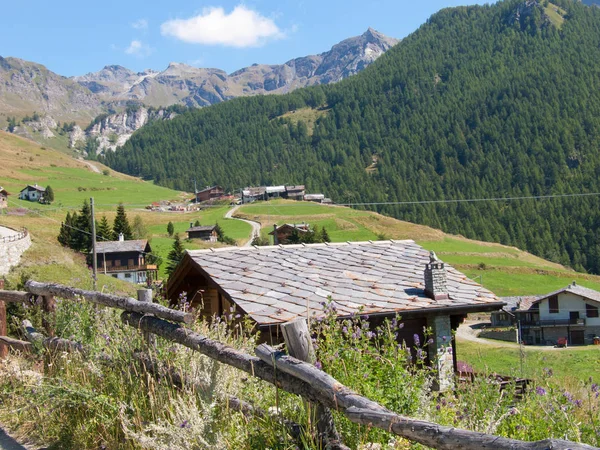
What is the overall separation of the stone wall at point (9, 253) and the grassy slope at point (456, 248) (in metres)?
28.9

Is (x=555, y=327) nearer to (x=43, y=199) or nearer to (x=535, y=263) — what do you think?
(x=535, y=263)

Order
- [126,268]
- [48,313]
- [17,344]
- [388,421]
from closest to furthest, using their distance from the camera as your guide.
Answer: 1. [388,421]
2. [48,313]
3. [17,344]
4. [126,268]

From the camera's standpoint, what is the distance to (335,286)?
13.2m

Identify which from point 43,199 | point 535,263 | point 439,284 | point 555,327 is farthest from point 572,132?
point 439,284

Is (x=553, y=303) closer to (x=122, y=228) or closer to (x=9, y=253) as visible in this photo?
(x=122, y=228)

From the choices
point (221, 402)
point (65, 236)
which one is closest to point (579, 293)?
point (65, 236)

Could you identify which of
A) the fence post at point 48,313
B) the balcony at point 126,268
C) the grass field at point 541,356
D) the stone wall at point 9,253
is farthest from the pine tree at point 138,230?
the fence post at point 48,313

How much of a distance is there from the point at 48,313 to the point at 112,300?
5.53 ft

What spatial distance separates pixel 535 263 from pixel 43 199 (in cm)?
8514

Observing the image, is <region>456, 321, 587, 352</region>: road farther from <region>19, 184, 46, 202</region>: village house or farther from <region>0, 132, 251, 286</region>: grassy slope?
<region>19, 184, 46, 202</region>: village house

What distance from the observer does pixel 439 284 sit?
522 inches

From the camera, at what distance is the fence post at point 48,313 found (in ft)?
22.5

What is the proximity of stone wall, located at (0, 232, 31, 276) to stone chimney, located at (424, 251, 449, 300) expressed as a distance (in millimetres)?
38294

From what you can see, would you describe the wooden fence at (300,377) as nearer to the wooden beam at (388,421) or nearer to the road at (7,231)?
the wooden beam at (388,421)
